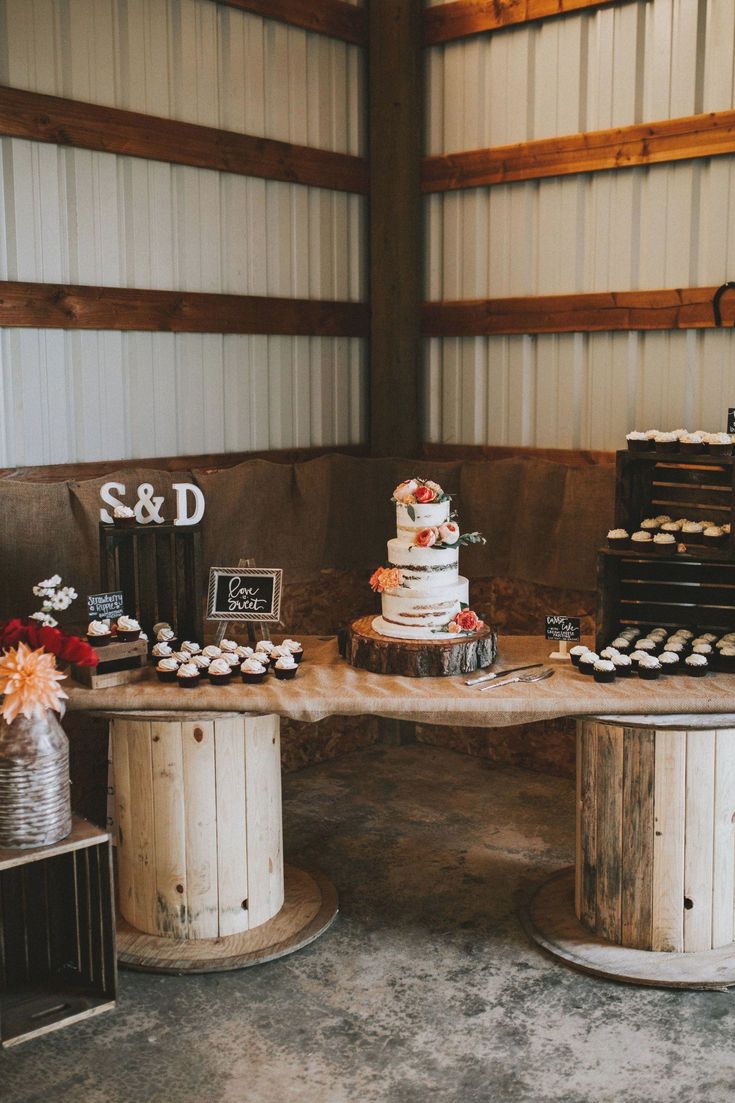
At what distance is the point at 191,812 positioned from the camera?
13.4 feet

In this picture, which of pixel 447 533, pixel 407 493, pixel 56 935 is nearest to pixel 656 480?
pixel 447 533

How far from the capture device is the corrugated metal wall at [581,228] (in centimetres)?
519

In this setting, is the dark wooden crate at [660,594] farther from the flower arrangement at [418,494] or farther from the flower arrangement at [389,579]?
the flower arrangement at [389,579]

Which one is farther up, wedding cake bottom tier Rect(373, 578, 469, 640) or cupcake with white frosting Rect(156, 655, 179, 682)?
wedding cake bottom tier Rect(373, 578, 469, 640)

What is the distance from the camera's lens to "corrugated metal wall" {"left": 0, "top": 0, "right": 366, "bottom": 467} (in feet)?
15.9

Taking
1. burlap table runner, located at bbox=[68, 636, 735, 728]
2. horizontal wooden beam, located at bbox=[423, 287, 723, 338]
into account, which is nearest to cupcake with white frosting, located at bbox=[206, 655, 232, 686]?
burlap table runner, located at bbox=[68, 636, 735, 728]

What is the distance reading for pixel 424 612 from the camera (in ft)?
14.0

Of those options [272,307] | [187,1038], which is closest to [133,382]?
[272,307]

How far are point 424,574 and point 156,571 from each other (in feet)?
3.44

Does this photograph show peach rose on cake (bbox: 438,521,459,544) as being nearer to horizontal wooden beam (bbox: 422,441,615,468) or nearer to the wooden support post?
horizontal wooden beam (bbox: 422,441,615,468)

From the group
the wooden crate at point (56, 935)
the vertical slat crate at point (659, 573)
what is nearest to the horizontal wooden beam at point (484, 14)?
the vertical slat crate at point (659, 573)

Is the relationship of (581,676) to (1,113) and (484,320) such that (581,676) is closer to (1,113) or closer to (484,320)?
(484,320)

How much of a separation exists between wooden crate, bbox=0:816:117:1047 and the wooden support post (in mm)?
3193

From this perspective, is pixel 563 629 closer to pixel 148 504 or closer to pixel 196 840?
pixel 196 840
